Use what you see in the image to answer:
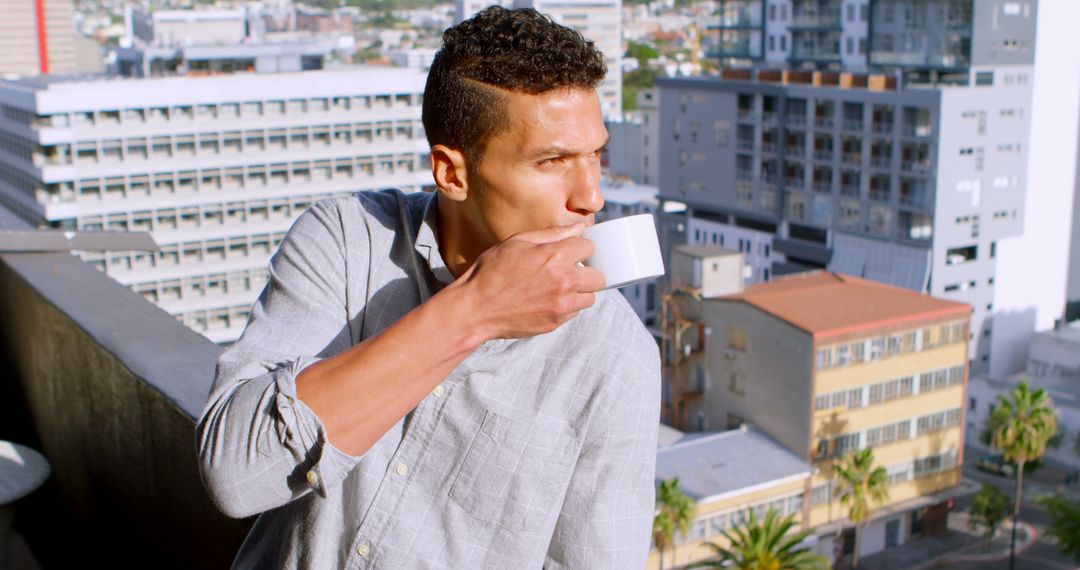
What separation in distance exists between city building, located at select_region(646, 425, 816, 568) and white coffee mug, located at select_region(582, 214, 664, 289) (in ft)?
76.9

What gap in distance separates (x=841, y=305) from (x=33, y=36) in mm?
56803

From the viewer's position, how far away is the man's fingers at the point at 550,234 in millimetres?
1476

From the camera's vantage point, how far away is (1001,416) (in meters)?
29.1

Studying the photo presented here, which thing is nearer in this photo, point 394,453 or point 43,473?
point 394,453

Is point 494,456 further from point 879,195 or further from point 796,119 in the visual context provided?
point 796,119

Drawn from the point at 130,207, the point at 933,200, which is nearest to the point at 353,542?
the point at 130,207

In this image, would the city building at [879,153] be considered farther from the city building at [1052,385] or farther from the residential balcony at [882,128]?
the city building at [1052,385]

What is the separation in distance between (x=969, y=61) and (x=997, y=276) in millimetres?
7349

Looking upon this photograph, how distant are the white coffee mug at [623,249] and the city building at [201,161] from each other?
31802mm

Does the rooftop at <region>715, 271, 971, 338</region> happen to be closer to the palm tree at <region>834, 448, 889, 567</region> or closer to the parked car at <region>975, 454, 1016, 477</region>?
the palm tree at <region>834, 448, 889, 567</region>

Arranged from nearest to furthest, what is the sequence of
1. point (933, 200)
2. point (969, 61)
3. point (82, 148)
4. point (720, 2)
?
1. point (82, 148)
2. point (933, 200)
3. point (969, 61)
4. point (720, 2)

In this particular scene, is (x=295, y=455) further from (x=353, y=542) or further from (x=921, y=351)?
(x=921, y=351)

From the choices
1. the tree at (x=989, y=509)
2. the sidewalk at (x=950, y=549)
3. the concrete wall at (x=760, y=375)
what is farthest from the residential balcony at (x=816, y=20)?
the tree at (x=989, y=509)

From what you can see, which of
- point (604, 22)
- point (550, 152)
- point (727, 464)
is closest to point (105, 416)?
point (550, 152)
